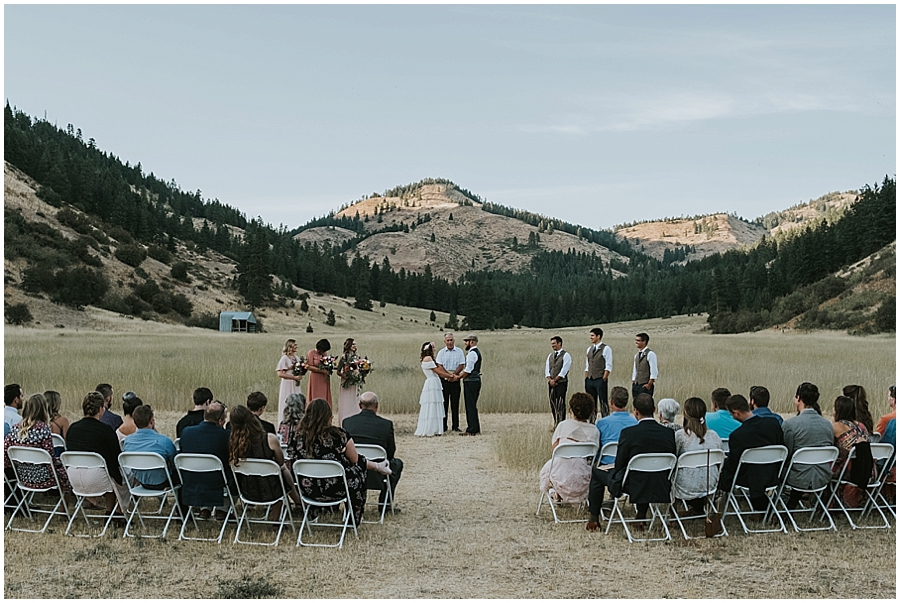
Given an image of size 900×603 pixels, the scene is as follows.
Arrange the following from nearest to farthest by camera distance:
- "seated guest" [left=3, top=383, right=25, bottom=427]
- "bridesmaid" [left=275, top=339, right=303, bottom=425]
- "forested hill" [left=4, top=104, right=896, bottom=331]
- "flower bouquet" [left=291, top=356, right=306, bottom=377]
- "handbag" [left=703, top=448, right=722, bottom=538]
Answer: "handbag" [left=703, top=448, right=722, bottom=538]
"seated guest" [left=3, top=383, right=25, bottom=427]
"flower bouquet" [left=291, top=356, right=306, bottom=377]
"bridesmaid" [left=275, top=339, right=303, bottom=425]
"forested hill" [left=4, top=104, right=896, bottom=331]

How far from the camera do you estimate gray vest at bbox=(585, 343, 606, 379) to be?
14.6 meters

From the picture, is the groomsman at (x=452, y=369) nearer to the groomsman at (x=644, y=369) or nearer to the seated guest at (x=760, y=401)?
the groomsman at (x=644, y=369)

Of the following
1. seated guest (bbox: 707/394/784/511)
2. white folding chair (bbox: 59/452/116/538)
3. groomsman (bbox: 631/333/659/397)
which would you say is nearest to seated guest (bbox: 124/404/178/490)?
white folding chair (bbox: 59/452/116/538)

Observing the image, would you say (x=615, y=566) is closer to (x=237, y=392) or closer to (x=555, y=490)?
(x=555, y=490)

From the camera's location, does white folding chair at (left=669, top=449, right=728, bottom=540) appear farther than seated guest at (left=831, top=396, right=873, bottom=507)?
No

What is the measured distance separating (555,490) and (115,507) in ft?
14.7

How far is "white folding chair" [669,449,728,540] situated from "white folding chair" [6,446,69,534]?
5889 millimetres

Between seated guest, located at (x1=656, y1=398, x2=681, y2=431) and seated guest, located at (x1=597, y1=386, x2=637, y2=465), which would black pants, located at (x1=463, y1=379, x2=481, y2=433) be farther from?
seated guest, located at (x1=656, y1=398, x2=681, y2=431)

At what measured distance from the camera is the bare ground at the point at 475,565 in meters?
6.30

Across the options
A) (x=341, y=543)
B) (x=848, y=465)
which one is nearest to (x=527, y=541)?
(x=341, y=543)

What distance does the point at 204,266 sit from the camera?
348 feet

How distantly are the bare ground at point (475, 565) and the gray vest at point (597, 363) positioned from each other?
6.40m

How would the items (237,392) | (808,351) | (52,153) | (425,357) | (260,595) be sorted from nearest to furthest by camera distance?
(260,595), (425,357), (237,392), (808,351), (52,153)

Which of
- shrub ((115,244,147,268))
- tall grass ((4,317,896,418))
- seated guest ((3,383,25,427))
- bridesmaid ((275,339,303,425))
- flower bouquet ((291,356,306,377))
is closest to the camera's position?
seated guest ((3,383,25,427))
